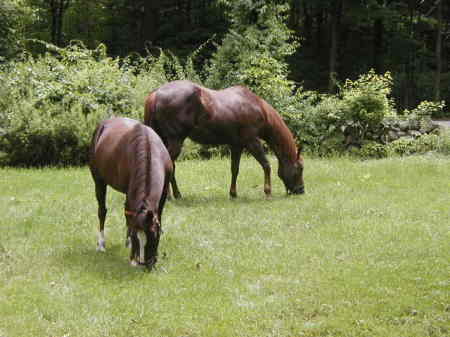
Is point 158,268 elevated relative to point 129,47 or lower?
lower

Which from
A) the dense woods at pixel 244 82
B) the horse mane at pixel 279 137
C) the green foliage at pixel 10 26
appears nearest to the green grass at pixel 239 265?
the horse mane at pixel 279 137

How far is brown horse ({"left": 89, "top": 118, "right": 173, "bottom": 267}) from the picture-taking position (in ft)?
19.7

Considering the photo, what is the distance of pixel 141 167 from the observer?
6.38 meters

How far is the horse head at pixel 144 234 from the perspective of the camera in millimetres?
5887

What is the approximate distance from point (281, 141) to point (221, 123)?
123cm

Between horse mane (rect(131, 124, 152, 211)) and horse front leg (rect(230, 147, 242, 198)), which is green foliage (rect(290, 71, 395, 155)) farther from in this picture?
horse mane (rect(131, 124, 152, 211))

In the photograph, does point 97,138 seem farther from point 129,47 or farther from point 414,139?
point 129,47

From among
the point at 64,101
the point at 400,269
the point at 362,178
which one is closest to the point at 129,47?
the point at 64,101

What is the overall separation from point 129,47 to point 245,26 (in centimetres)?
1377

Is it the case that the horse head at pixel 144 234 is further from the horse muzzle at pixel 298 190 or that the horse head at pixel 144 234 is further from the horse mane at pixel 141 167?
the horse muzzle at pixel 298 190

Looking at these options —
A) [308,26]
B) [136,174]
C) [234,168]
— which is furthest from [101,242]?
[308,26]

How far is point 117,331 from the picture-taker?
200 inches

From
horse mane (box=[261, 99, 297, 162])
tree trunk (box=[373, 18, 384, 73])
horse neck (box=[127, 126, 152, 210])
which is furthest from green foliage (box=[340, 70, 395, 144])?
tree trunk (box=[373, 18, 384, 73])

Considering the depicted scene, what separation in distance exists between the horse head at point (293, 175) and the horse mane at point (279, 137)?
0.38 ft
